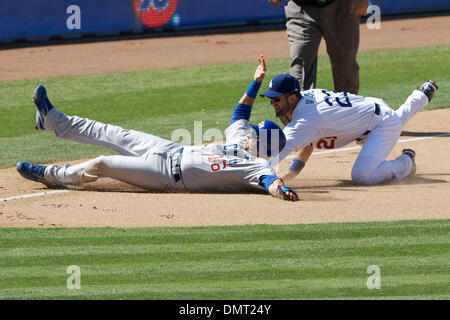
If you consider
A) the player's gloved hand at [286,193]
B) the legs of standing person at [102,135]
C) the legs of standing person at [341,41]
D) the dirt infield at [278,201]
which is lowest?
the dirt infield at [278,201]

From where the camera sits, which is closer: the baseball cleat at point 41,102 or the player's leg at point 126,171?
the player's leg at point 126,171

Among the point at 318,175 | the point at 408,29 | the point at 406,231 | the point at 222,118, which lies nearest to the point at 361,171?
the point at 318,175

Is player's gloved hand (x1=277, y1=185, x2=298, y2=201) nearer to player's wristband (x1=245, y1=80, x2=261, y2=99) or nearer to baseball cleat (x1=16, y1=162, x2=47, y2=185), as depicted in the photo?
player's wristband (x1=245, y1=80, x2=261, y2=99)

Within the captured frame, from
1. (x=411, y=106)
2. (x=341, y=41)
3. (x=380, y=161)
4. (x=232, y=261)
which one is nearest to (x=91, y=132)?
(x=232, y=261)

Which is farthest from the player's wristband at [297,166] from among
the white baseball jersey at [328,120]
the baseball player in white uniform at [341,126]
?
the white baseball jersey at [328,120]

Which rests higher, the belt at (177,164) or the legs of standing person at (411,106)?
the legs of standing person at (411,106)

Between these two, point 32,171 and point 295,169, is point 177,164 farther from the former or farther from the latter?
point 32,171

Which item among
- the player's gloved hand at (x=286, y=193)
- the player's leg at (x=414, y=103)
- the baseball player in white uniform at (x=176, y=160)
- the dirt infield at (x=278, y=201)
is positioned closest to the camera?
the dirt infield at (x=278, y=201)

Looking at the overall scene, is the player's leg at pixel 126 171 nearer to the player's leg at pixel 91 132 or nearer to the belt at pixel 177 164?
the belt at pixel 177 164
